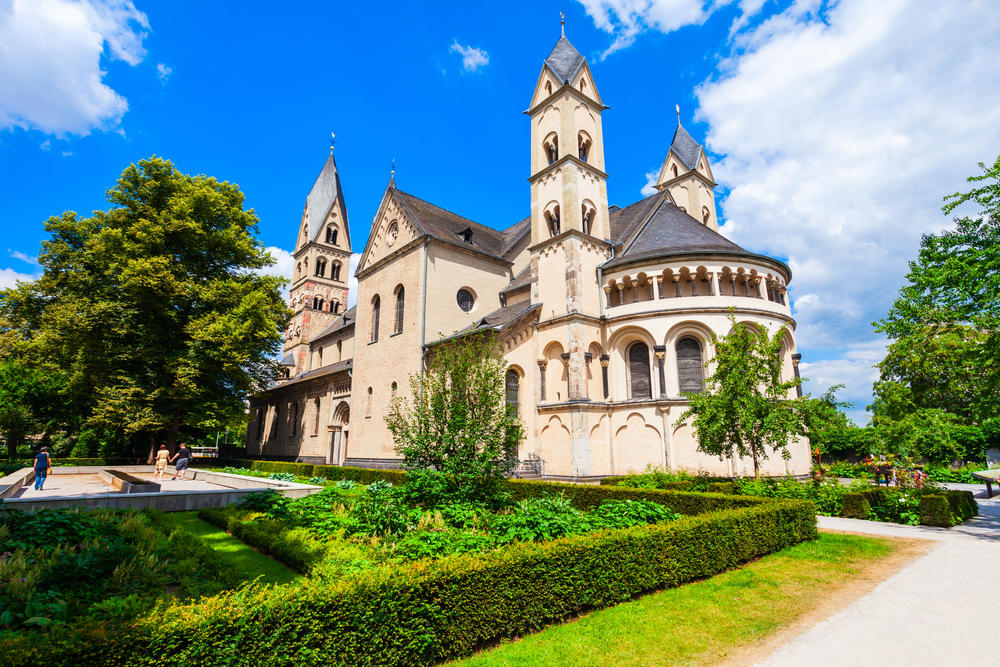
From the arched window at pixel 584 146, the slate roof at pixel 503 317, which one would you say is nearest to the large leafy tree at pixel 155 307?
the slate roof at pixel 503 317

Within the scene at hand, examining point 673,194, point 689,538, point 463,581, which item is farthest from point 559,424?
point 673,194

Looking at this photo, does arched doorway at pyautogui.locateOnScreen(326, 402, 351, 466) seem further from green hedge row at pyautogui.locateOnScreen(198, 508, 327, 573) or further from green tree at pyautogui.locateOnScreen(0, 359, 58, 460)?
green hedge row at pyautogui.locateOnScreen(198, 508, 327, 573)

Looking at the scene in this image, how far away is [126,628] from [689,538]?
789cm

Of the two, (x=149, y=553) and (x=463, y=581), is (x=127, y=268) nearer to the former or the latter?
(x=149, y=553)

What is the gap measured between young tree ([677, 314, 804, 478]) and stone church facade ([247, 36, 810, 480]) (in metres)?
2.66

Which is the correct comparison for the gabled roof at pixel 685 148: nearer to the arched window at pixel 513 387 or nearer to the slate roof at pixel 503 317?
the slate roof at pixel 503 317

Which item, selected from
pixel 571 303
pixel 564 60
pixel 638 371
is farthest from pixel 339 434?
pixel 564 60

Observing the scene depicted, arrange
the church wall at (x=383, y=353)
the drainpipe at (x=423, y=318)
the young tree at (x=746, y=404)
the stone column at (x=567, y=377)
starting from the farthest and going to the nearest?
the church wall at (x=383, y=353) < the drainpipe at (x=423, y=318) < the stone column at (x=567, y=377) < the young tree at (x=746, y=404)

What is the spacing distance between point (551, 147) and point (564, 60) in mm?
5551

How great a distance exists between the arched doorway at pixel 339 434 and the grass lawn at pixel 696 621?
29118 mm

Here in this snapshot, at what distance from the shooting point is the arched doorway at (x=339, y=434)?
33741mm

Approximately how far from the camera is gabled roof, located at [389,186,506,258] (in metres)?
29.9

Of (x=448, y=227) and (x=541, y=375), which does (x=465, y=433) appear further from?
(x=448, y=227)

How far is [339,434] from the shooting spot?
34.3 meters
